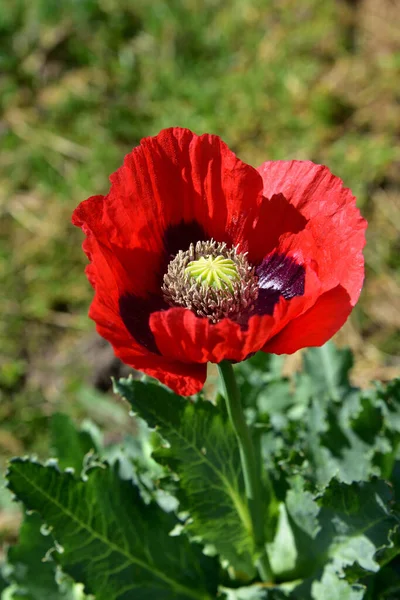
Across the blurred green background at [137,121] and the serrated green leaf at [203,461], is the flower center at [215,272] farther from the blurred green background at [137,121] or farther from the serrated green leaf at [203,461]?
the blurred green background at [137,121]

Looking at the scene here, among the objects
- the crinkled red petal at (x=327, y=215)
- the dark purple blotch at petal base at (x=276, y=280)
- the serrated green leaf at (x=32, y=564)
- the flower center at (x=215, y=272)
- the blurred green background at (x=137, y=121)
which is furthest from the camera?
the blurred green background at (x=137, y=121)

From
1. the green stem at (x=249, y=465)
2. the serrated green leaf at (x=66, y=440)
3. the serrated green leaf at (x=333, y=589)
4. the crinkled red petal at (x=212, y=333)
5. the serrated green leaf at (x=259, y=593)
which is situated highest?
the serrated green leaf at (x=66, y=440)

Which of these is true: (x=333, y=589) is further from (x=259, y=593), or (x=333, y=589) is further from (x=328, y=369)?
(x=328, y=369)

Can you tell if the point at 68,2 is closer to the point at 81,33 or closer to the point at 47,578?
the point at 81,33

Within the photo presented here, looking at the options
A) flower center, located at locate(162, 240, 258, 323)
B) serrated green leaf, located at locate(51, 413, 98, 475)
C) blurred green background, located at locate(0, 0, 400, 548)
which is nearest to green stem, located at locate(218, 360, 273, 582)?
flower center, located at locate(162, 240, 258, 323)

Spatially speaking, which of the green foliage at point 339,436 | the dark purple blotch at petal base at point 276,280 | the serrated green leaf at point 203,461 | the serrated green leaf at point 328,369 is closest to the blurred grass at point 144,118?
the serrated green leaf at point 328,369

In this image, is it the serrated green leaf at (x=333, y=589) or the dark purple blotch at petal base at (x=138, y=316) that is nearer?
the dark purple blotch at petal base at (x=138, y=316)

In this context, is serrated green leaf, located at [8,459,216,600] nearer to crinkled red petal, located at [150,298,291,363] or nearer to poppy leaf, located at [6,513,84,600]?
poppy leaf, located at [6,513,84,600]

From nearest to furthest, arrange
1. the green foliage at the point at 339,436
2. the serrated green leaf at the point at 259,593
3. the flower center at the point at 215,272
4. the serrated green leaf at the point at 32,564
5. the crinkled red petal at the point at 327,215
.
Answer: the crinkled red petal at the point at 327,215 < the flower center at the point at 215,272 < the serrated green leaf at the point at 259,593 < the green foliage at the point at 339,436 < the serrated green leaf at the point at 32,564

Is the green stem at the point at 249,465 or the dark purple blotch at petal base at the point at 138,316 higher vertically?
the dark purple blotch at petal base at the point at 138,316
